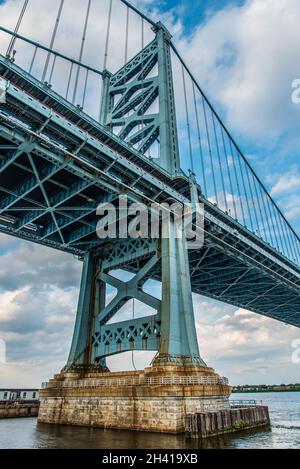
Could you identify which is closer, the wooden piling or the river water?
the river water

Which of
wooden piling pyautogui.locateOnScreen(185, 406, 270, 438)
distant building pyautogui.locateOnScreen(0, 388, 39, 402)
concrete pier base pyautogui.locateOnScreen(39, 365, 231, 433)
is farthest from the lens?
distant building pyautogui.locateOnScreen(0, 388, 39, 402)

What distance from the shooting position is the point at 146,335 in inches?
1009

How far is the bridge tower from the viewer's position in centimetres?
2091

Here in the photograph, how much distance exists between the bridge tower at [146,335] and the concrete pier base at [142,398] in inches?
2.2

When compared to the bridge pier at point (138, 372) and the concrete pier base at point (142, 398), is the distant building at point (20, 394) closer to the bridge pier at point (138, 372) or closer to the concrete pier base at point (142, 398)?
the bridge pier at point (138, 372)

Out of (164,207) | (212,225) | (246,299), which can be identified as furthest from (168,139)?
(246,299)

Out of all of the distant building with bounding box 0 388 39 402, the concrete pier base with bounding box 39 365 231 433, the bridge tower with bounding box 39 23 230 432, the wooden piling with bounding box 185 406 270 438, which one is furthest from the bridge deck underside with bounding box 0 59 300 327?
the distant building with bounding box 0 388 39 402

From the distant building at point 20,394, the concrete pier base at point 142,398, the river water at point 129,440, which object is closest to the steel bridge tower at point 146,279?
the concrete pier base at point 142,398

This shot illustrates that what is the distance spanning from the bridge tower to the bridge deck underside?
273cm

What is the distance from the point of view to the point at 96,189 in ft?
93.1

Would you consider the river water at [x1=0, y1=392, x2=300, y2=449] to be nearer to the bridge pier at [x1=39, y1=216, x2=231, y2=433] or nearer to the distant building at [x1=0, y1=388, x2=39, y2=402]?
the bridge pier at [x1=39, y1=216, x2=231, y2=433]

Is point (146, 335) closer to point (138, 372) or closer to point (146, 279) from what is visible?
point (138, 372)

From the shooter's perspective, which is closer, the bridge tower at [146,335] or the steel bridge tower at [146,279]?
the bridge tower at [146,335]

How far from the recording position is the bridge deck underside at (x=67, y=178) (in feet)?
67.5
